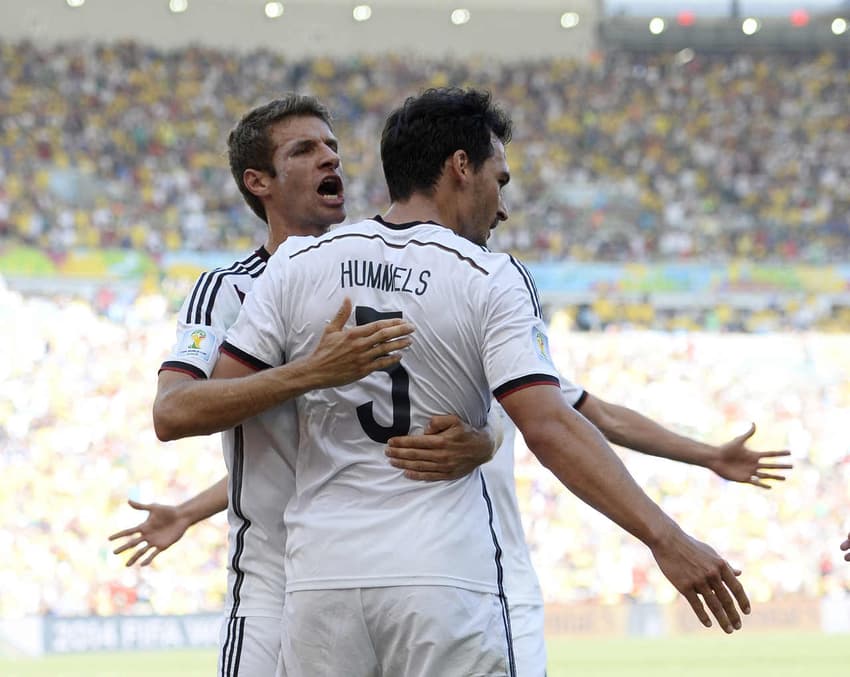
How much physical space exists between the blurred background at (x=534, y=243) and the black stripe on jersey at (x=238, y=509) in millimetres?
12682

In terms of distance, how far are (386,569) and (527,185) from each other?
850 inches

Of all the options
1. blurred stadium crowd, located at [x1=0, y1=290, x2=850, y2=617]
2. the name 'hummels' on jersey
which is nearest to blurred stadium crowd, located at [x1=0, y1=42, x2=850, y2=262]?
→ blurred stadium crowd, located at [x1=0, y1=290, x2=850, y2=617]

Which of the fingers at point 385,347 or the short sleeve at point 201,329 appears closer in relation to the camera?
the fingers at point 385,347

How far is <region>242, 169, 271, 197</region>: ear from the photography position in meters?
4.08

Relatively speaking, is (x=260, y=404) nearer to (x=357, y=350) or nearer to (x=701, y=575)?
(x=357, y=350)

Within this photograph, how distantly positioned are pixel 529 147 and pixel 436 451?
23.0 metres

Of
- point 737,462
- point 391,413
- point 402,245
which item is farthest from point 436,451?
point 737,462

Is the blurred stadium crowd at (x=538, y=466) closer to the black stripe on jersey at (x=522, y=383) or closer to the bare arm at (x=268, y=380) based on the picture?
the bare arm at (x=268, y=380)

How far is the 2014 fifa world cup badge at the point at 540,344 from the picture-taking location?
286 cm

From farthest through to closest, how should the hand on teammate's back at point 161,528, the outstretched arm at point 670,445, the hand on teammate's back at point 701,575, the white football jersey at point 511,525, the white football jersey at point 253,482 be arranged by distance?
the outstretched arm at point 670,445, the hand on teammate's back at point 161,528, the white football jersey at point 511,525, the white football jersey at point 253,482, the hand on teammate's back at point 701,575

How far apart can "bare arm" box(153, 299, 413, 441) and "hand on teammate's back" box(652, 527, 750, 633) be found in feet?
2.38

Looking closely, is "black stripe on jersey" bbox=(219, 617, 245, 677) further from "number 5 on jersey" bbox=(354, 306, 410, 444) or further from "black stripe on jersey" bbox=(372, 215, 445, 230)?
"black stripe on jersey" bbox=(372, 215, 445, 230)

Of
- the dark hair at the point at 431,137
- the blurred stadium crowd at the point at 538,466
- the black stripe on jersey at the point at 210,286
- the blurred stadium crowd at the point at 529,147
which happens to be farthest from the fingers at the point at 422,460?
the blurred stadium crowd at the point at 529,147

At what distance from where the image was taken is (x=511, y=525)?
4223mm
